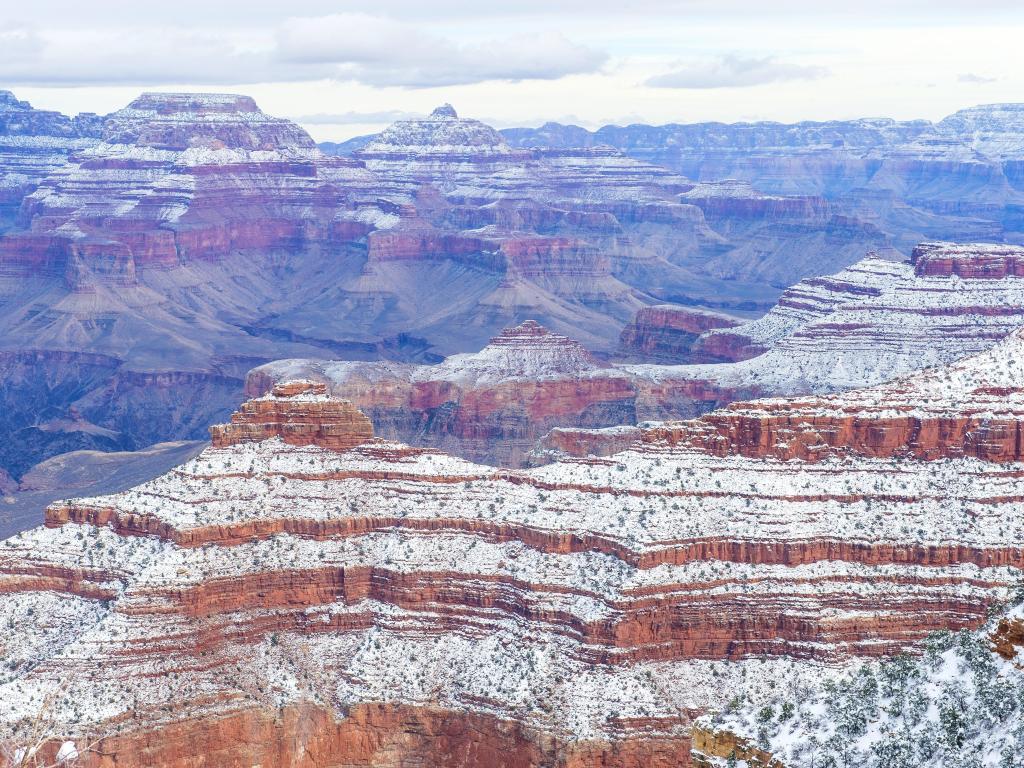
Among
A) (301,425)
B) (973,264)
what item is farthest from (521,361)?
(301,425)

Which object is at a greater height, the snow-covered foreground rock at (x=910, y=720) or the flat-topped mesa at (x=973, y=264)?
the snow-covered foreground rock at (x=910, y=720)

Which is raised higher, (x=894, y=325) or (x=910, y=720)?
(x=910, y=720)

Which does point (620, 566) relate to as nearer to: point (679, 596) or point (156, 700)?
point (679, 596)

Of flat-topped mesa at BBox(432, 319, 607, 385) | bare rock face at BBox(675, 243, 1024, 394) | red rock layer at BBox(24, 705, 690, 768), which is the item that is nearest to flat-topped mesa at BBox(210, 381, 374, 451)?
red rock layer at BBox(24, 705, 690, 768)

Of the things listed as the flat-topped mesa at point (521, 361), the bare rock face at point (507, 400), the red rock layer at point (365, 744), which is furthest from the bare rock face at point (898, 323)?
the red rock layer at point (365, 744)

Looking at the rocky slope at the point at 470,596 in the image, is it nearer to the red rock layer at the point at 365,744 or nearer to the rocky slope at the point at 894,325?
the red rock layer at the point at 365,744

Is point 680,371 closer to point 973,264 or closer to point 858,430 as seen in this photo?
point 973,264
